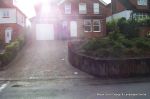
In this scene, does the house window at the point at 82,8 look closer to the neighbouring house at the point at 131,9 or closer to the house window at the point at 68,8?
the house window at the point at 68,8

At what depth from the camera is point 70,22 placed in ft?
168

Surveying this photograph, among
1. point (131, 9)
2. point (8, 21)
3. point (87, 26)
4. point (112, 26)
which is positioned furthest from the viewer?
point (131, 9)

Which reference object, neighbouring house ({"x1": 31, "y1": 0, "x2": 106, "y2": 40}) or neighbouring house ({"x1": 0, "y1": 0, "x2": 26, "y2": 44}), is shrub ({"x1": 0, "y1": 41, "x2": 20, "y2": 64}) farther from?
neighbouring house ({"x1": 0, "y1": 0, "x2": 26, "y2": 44})

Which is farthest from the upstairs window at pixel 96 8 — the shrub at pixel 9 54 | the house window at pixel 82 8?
the shrub at pixel 9 54

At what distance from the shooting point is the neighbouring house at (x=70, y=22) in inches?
2013

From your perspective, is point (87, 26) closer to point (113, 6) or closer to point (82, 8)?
point (82, 8)

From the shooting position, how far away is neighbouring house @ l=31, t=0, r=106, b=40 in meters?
Answer: 51.1

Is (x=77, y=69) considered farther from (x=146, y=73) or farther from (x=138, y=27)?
(x=138, y=27)

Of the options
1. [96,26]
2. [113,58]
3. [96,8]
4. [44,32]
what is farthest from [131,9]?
[113,58]

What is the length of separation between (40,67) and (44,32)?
24.6m

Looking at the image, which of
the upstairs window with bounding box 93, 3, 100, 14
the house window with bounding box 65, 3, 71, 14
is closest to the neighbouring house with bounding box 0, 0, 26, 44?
the house window with bounding box 65, 3, 71, 14

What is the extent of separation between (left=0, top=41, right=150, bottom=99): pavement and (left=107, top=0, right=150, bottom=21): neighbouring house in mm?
20158

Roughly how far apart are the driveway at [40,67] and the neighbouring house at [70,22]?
14.7 meters

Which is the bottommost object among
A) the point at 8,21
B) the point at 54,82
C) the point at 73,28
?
the point at 54,82
